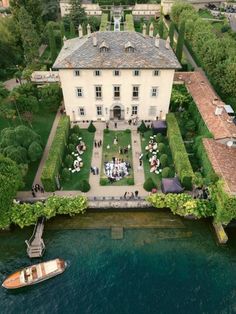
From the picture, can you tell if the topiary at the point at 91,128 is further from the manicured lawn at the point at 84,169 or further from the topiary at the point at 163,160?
the topiary at the point at 163,160

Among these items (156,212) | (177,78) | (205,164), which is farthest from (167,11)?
(156,212)

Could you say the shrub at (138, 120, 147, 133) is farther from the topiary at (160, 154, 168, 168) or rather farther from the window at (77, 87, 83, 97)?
the window at (77, 87, 83, 97)

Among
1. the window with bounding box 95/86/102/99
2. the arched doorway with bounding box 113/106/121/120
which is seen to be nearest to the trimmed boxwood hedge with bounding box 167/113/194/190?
the arched doorway with bounding box 113/106/121/120

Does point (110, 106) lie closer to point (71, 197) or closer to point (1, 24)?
point (71, 197)

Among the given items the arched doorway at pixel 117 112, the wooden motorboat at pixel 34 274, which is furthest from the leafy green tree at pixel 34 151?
the arched doorway at pixel 117 112

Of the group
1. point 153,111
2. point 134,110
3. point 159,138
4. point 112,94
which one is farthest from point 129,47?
point 159,138
